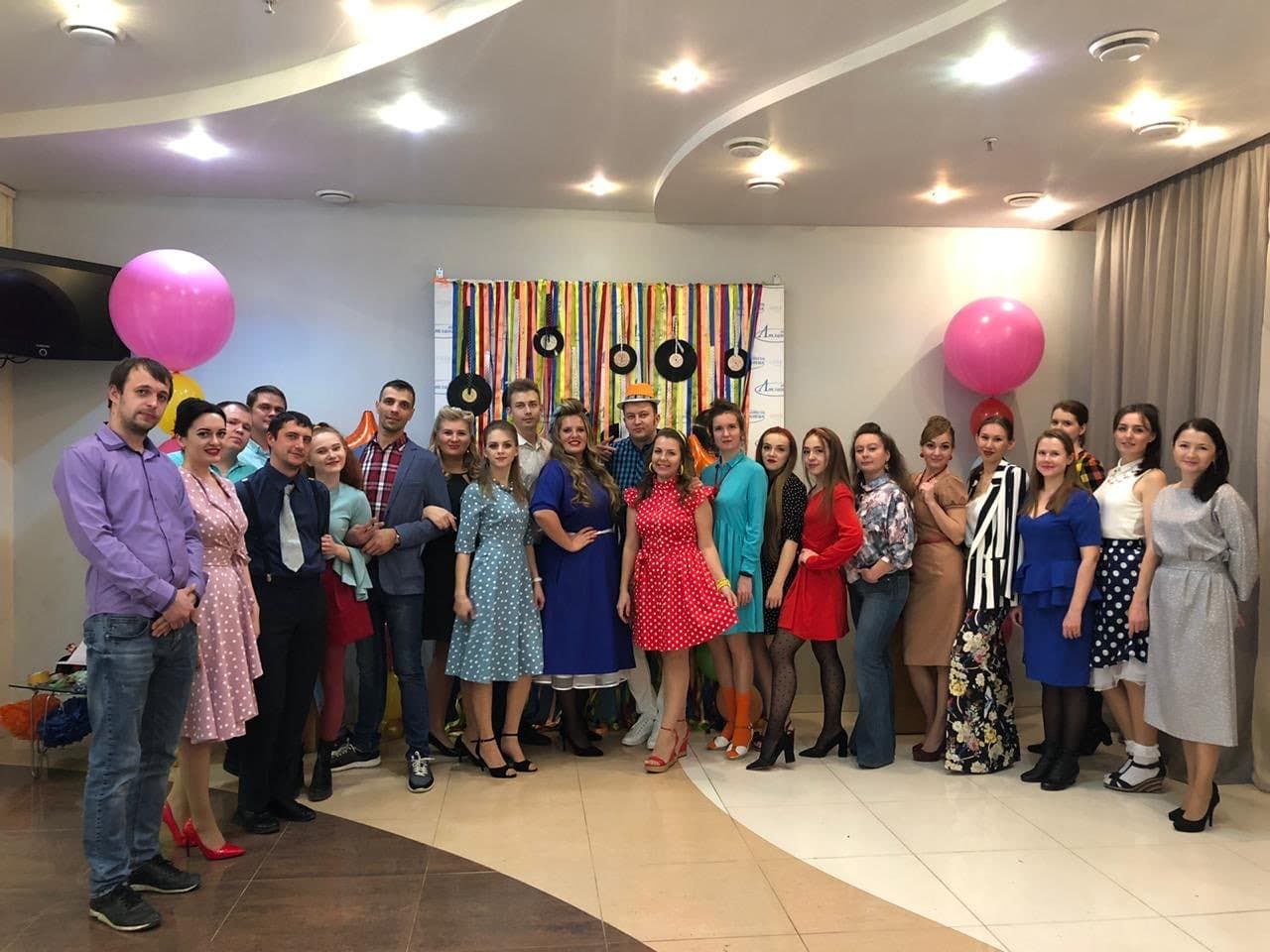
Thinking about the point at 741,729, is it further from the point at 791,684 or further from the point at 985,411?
the point at 985,411

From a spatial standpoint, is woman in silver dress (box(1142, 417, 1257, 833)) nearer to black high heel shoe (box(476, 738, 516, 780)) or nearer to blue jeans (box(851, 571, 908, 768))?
blue jeans (box(851, 571, 908, 768))

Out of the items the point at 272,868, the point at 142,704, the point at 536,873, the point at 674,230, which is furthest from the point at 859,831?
the point at 674,230

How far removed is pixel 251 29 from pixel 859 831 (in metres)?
→ 3.65

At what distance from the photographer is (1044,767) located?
13.1ft

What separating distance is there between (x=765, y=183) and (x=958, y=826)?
308 cm

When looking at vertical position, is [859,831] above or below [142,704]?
below

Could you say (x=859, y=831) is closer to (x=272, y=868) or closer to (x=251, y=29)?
(x=272, y=868)

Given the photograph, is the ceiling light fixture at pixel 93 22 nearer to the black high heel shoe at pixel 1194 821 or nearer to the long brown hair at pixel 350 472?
the long brown hair at pixel 350 472

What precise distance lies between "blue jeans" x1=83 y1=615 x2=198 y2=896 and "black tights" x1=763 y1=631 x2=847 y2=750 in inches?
95.6

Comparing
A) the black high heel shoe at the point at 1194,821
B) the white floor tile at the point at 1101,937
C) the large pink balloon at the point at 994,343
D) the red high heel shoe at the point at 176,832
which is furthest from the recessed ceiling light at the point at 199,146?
the black high heel shoe at the point at 1194,821

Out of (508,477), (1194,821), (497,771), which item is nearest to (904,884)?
(1194,821)

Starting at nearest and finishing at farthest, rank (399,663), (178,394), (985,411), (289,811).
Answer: (289,811)
(399,663)
(178,394)
(985,411)

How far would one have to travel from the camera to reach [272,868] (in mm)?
3080

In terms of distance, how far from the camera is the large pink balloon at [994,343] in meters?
5.02
